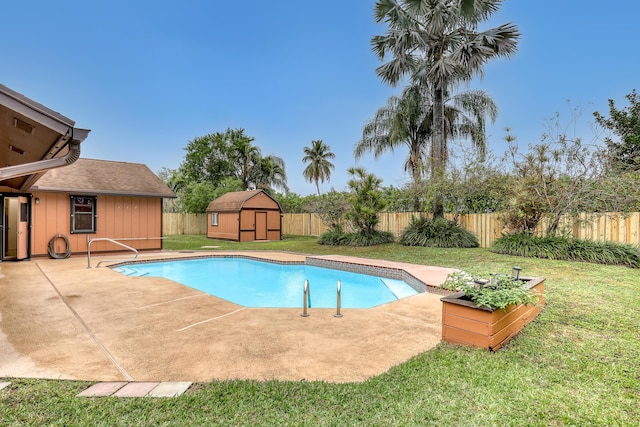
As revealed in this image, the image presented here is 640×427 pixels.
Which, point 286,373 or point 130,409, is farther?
point 286,373

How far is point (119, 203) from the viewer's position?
10.8m

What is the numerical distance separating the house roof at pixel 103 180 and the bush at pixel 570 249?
11.1m

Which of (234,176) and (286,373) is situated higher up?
(234,176)

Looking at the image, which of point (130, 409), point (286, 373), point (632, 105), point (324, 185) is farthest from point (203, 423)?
point (324, 185)

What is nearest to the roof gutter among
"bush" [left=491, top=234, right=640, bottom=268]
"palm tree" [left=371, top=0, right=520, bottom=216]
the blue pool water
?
the blue pool water

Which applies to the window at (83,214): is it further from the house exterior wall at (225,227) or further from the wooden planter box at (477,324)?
the wooden planter box at (477,324)

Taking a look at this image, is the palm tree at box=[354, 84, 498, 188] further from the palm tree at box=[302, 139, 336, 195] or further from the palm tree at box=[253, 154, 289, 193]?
the palm tree at box=[302, 139, 336, 195]

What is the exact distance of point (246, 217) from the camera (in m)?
16.6

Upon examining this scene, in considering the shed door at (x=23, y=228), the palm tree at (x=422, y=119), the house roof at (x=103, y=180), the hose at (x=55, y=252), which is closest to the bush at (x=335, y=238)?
the palm tree at (x=422, y=119)

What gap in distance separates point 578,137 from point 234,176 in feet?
80.0

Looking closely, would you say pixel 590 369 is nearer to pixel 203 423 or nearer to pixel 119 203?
pixel 203 423

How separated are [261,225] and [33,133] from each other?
13487 mm

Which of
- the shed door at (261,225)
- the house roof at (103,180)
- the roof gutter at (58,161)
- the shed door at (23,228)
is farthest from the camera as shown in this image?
the shed door at (261,225)

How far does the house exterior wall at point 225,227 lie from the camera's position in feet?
54.7
